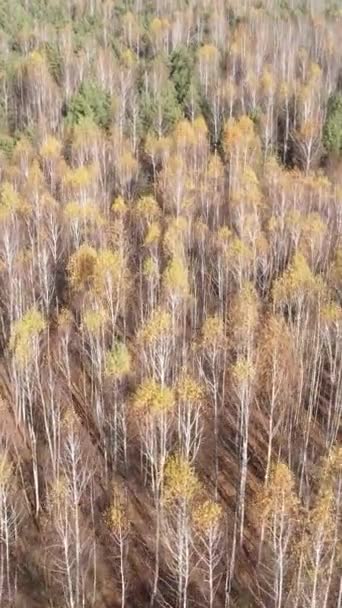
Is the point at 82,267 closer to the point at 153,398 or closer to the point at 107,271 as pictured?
the point at 107,271

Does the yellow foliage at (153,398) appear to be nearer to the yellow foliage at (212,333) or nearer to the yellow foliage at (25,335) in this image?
the yellow foliage at (212,333)

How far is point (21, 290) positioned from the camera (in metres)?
37.5

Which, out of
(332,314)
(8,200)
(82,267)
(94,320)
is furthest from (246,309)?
(8,200)

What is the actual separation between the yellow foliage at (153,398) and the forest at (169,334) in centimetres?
10

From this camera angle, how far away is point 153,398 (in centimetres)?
2875

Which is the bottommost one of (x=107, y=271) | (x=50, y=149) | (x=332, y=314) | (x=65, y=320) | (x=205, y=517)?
(x=205, y=517)

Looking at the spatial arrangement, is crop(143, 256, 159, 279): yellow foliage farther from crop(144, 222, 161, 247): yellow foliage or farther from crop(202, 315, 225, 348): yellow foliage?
crop(202, 315, 225, 348): yellow foliage

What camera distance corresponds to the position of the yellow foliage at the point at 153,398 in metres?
28.1

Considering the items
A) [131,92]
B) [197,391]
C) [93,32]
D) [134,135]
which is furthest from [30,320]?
[93,32]

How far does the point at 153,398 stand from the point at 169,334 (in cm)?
425

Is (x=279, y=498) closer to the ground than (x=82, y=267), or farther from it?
closer to the ground

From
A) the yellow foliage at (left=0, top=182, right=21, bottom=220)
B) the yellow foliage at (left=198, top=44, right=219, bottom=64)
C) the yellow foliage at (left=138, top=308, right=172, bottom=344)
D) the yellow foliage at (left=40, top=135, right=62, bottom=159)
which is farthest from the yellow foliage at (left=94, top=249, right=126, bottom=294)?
the yellow foliage at (left=198, top=44, right=219, bottom=64)

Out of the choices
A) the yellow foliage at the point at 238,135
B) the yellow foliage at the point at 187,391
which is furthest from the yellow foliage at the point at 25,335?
the yellow foliage at the point at 238,135

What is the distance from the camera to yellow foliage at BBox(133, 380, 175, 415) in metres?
28.1
